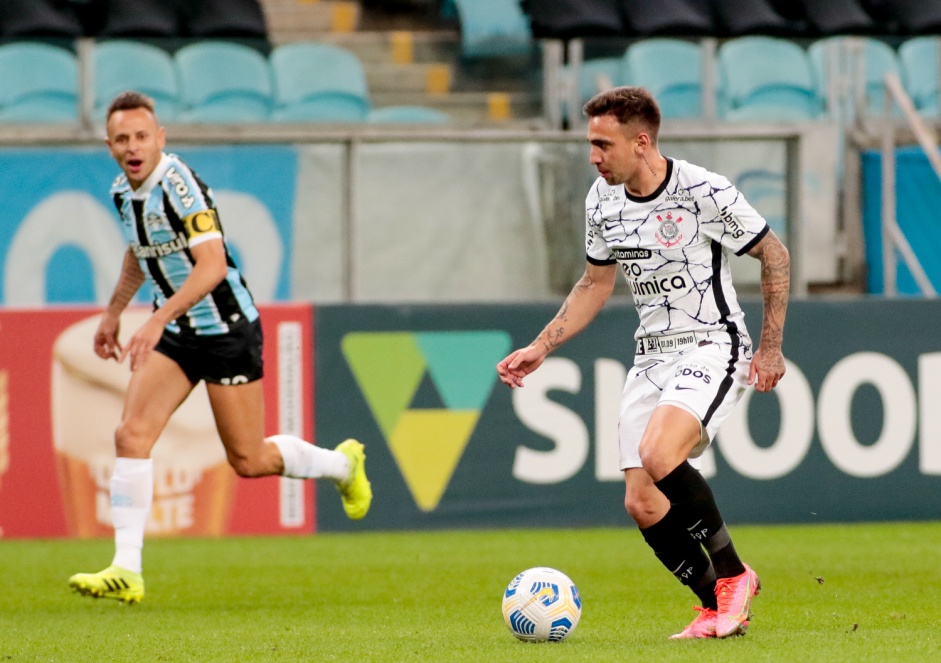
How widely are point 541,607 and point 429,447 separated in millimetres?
5001

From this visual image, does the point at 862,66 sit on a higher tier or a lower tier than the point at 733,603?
higher

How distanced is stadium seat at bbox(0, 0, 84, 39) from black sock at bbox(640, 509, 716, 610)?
9.56 metres

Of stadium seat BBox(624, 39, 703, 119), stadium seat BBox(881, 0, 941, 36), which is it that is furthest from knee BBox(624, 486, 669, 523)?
stadium seat BBox(881, 0, 941, 36)

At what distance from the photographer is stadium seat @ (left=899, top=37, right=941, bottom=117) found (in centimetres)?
1327

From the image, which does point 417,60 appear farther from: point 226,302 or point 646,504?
point 646,504

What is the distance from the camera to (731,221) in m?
5.77

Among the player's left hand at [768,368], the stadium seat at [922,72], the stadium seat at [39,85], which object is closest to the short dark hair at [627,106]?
the player's left hand at [768,368]

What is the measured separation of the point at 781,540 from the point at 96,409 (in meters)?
4.52

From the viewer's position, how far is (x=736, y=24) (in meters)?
15.2

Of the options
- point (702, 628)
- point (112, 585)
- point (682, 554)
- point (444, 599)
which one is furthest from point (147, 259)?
point (702, 628)

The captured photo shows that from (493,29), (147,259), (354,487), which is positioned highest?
(493,29)

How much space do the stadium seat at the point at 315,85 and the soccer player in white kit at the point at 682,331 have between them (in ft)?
24.8

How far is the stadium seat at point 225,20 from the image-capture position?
14297 mm

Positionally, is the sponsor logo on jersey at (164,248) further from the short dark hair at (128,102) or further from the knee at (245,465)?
the knee at (245,465)
